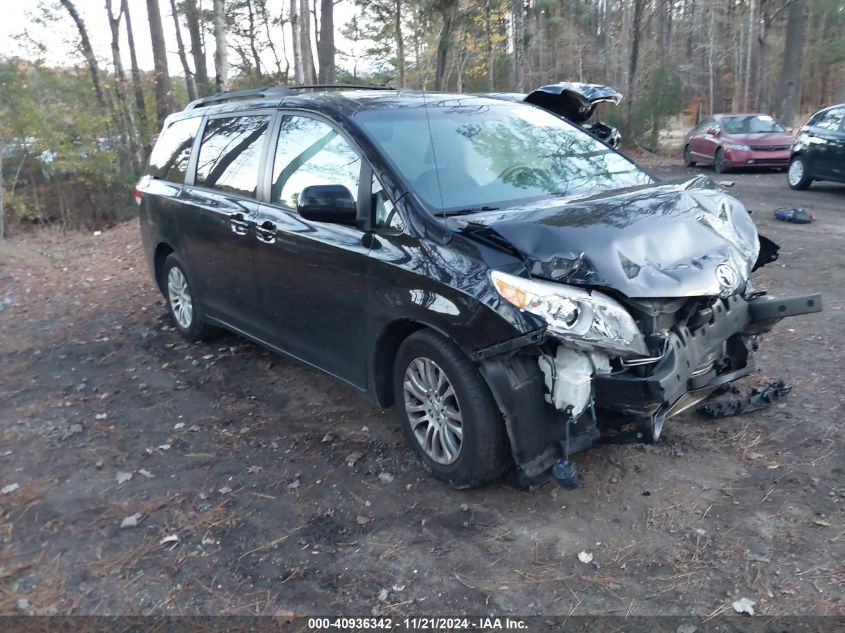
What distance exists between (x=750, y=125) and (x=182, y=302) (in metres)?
15.8

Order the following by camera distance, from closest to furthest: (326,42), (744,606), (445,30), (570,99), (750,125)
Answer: (744,606) < (570,99) < (750,125) < (326,42) < (445,30)

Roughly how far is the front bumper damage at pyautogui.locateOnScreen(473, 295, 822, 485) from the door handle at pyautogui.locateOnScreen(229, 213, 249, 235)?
7.64 ft

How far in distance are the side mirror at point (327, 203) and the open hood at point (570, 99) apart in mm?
2124

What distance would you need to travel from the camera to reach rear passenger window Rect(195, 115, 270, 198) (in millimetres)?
5027

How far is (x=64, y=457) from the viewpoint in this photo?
4.49 meters

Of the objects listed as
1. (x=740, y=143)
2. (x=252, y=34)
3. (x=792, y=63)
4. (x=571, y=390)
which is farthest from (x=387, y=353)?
(x=252, y=34)

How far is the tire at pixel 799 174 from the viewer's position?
1349 centimetres

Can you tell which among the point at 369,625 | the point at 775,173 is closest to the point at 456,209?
the point at 369,625

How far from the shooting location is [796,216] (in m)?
10.4

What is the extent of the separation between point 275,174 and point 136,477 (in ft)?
6.80

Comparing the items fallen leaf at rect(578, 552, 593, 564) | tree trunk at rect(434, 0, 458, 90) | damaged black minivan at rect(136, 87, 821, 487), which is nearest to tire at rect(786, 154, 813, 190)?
damaged black minivan at rect(136, 87, 821, 487)

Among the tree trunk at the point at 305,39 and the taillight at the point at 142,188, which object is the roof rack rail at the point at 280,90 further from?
the tree trunk at the point at 305,39

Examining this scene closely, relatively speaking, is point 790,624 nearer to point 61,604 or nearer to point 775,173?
point 61,604

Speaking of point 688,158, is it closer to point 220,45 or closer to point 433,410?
point 220,45
